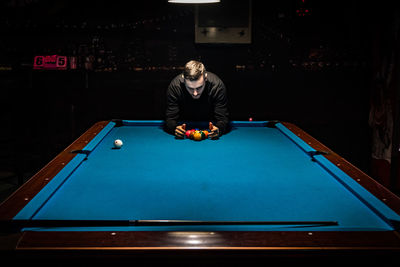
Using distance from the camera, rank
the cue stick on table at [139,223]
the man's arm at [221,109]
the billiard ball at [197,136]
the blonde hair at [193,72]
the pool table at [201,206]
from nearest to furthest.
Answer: the pool table at [201,206]
the cue stick on table at [139,223]
the billiard ball at [197,136]
the blonde hair at [193,72]
the man's arm at [221,109]

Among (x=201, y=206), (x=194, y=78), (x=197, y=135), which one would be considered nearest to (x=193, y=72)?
(x=194, y=78)

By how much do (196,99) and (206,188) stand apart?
6.52ft

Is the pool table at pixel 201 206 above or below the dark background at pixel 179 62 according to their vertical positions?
below

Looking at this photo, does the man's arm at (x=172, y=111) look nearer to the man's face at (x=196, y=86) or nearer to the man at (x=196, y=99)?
the man at (x=196, y=99)

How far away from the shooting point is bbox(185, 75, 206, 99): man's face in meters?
3.41

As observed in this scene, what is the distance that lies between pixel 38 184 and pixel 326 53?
12.0 feet

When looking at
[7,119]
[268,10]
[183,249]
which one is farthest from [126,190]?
[7,119]

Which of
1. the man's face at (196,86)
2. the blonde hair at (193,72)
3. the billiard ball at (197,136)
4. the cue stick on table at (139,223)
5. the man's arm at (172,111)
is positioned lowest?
the cue stick on table at (139,223)

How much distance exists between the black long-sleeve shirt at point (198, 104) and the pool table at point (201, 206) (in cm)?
94

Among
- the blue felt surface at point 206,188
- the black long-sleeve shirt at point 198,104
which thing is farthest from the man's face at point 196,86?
the blue felt surface at point 206,188

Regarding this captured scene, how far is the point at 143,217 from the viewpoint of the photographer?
4.83ft

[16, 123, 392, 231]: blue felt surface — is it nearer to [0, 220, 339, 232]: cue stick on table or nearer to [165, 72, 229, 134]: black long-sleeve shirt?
[0, 220, 339, 232]: cue stick on table

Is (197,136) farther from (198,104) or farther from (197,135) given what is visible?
(198,104)

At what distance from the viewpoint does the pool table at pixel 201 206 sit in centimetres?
128
